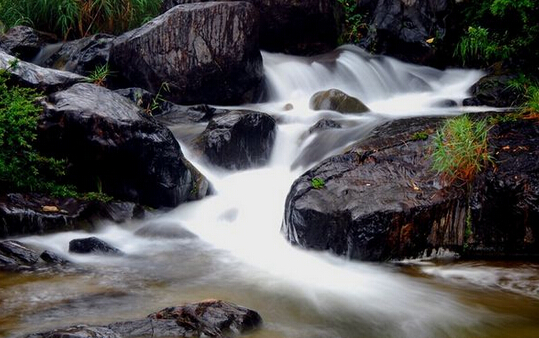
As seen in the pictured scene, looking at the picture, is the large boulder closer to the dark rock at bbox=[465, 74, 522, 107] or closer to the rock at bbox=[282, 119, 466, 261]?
the dark rock at bbox=[465, 74, 522, 107]

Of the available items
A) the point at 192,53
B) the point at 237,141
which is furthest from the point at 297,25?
the point at 237,141

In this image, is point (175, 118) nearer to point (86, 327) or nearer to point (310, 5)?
point (310, 5)

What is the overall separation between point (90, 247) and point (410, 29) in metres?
8.99

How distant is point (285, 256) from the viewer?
5.98 metres

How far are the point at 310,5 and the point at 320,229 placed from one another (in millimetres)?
7937

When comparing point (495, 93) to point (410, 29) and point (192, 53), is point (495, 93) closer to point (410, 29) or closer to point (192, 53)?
point (410, 29)

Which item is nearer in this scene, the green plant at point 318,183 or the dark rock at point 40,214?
the green plant at point 318,183

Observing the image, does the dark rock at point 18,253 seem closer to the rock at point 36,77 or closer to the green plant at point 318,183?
the rock at point 36,77

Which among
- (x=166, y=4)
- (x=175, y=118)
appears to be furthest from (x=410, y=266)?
(x=166, y=4)

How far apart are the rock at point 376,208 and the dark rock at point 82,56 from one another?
603cm

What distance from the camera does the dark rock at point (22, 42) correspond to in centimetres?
1124

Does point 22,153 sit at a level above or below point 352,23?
below

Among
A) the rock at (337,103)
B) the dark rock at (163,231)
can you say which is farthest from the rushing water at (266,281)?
the rock at (337,103)

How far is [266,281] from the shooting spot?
17.4 ft
